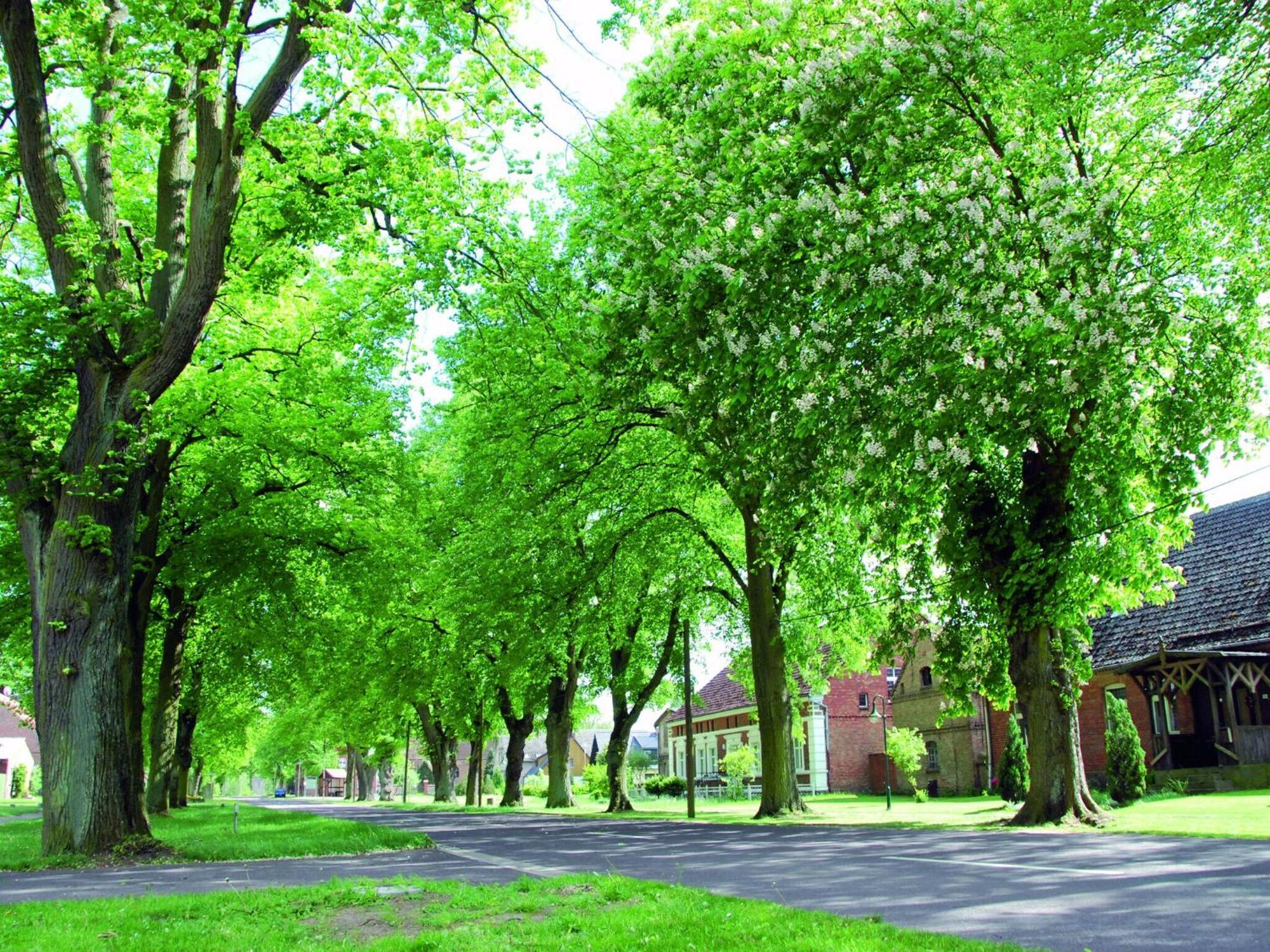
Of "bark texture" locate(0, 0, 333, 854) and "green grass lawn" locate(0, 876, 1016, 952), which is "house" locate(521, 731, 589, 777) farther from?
"green grass lawn" locate(0, 876, 1016, 952)

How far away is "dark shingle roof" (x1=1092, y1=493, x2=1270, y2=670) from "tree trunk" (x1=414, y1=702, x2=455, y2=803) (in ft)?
98.0

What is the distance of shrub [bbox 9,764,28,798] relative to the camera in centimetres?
7531

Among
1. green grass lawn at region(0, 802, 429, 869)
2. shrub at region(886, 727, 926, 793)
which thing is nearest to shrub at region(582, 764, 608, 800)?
shrub at region(886, 727, 926, 793)

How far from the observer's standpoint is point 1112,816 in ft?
55.2

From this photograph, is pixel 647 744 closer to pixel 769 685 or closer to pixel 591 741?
pixel 591 741

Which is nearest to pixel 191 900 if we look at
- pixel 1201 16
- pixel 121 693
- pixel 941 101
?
pixel 121 693

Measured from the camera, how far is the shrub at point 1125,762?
939 inches

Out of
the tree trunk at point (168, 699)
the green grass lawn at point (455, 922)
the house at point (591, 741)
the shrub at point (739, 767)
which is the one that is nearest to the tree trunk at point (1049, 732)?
the green grass lawn at point (455, 922)

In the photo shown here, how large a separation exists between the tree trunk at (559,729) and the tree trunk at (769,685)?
42.6 feet

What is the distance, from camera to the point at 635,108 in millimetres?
15727

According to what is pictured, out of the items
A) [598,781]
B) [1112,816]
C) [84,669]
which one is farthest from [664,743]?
[84,669]

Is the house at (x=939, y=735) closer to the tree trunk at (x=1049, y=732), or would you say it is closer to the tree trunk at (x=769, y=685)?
the tree trunk at (x=769, y=685)

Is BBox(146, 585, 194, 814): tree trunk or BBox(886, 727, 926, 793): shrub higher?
BBox(146, 585, 194, 814): tree trunk

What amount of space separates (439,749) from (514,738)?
8.33 metres
